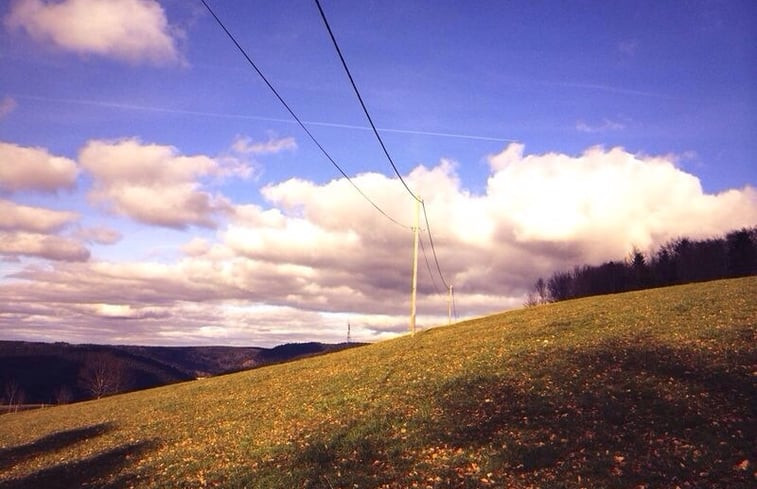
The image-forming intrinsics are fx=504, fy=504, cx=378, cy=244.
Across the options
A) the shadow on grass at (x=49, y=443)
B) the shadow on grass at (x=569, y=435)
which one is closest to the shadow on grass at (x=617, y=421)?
the shadow on grass at (x=569, y=435)

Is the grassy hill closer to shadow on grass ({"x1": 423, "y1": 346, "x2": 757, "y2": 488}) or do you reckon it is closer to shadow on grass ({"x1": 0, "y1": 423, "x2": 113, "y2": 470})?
shadow on grass ({"x1": 423, "y1": 346, "x2": 757, "y2": 488})

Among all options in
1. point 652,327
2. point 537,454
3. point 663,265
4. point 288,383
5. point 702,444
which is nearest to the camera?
point 702,444

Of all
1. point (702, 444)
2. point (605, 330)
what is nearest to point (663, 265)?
point (605, 330)

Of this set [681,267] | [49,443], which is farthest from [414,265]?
[681,267]

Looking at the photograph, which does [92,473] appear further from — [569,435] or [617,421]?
[617,421]

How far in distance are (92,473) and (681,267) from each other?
147565 mm

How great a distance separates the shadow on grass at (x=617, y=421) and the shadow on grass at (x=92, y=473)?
12.6m

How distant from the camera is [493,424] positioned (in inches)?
682

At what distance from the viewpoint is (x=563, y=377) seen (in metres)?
21.6

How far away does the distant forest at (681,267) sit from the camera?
361 ft

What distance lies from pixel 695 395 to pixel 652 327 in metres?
13.4

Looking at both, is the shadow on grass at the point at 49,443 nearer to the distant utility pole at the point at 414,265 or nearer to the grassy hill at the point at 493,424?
the grassy hill at the point at 493,424

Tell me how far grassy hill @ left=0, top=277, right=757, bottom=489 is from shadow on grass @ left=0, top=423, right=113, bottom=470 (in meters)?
0.26

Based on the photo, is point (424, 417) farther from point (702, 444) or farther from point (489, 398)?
point (702, 444)
